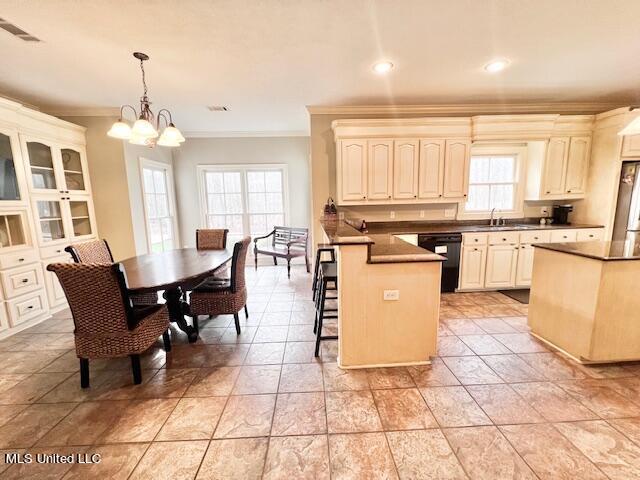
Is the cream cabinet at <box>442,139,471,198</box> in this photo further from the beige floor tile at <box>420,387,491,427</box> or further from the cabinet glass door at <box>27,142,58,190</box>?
the cabinet glass door at <box>27,142,58,190</box>

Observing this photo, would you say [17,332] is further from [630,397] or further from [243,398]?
[630,397]

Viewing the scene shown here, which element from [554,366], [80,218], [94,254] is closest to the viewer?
[554,366]

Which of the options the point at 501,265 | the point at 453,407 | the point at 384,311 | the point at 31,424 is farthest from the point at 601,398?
the point at 31,424

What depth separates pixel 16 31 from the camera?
202 centimetres

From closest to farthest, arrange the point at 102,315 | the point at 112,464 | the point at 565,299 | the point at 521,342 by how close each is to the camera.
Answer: the point at 112,464
the point at 102,315
the point at 565,299
the point at 521,342

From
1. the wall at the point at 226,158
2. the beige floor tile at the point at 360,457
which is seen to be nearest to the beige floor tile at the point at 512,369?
the beige floor tile at the point at 360,457

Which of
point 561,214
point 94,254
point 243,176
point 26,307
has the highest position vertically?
point 243,176

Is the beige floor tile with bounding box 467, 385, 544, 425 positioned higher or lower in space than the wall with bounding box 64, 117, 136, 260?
lower

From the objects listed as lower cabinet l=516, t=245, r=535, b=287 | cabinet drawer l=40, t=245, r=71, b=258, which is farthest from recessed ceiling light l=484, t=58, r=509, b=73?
cabinet drawer l=40, t=245, r=71, b=258

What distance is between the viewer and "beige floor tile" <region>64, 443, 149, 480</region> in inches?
52.4

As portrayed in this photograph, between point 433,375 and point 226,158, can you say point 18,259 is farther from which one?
point 433,375

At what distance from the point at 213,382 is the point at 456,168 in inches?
149

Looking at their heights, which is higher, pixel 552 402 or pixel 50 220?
pixel 50 220

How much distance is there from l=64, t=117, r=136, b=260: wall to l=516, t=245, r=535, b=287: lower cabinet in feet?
18.4
